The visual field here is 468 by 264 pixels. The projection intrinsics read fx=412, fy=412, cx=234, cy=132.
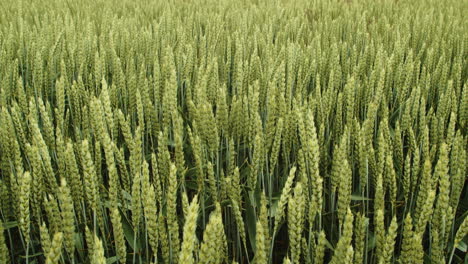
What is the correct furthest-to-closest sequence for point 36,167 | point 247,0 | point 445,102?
point 247,0 < point 445,102 < point 36,167

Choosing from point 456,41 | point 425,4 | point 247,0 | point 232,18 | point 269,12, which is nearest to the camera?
point 456,41

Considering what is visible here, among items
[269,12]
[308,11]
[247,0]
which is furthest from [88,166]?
[247,0]

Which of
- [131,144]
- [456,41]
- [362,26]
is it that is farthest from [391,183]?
[362,26]

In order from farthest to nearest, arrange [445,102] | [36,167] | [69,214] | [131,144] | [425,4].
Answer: [425,4], [445,102], [131,144], [36,167], [69,214]

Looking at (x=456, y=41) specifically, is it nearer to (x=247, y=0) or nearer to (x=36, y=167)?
(x=36, y=167)

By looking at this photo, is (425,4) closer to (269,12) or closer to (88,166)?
(269,12)

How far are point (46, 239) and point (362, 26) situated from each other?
1.98 m

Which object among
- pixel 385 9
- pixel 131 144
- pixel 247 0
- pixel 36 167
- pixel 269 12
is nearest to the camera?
pixel 36 167

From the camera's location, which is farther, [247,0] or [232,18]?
[247,0]

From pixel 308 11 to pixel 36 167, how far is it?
283 cm

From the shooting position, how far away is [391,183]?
2.24 feet

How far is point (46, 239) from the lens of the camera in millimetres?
486

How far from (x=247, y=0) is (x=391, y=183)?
319 cm

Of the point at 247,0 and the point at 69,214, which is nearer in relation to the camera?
the point at 69,214
